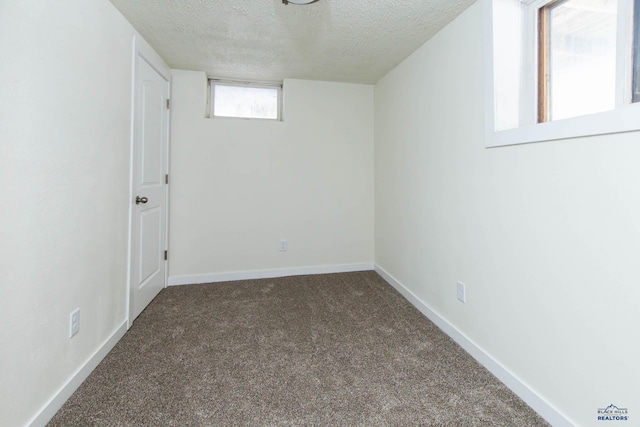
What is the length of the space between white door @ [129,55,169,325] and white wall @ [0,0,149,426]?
24cm

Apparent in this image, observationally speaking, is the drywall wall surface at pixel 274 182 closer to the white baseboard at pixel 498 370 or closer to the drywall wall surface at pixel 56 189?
the drywall wall surface at pixel 56 189

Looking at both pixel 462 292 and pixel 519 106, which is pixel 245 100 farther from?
pixel 462 292

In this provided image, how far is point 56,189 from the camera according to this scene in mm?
1349

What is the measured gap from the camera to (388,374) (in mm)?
1614

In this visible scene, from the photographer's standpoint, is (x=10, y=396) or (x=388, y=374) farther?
(x=388, y=374)

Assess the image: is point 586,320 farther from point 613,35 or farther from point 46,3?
point 46,3

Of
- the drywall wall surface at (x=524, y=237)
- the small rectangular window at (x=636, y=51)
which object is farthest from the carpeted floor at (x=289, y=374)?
the small rectangular window at (x=636, y=51)

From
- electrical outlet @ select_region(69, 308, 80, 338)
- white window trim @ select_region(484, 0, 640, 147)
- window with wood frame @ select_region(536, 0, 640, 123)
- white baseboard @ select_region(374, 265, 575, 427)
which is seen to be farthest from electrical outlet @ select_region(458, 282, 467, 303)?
electrical outlet @ select_region(69, 308, 80, 338)

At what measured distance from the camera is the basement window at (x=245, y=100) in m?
3.11

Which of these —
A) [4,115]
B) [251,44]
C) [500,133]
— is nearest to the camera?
[4,115]

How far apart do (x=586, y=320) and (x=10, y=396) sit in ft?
7.54

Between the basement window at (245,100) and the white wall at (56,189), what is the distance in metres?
1.18

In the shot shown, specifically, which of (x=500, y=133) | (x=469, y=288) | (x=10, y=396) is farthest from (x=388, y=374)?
(x=10, y=396)

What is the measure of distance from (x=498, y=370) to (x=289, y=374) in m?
1.16
